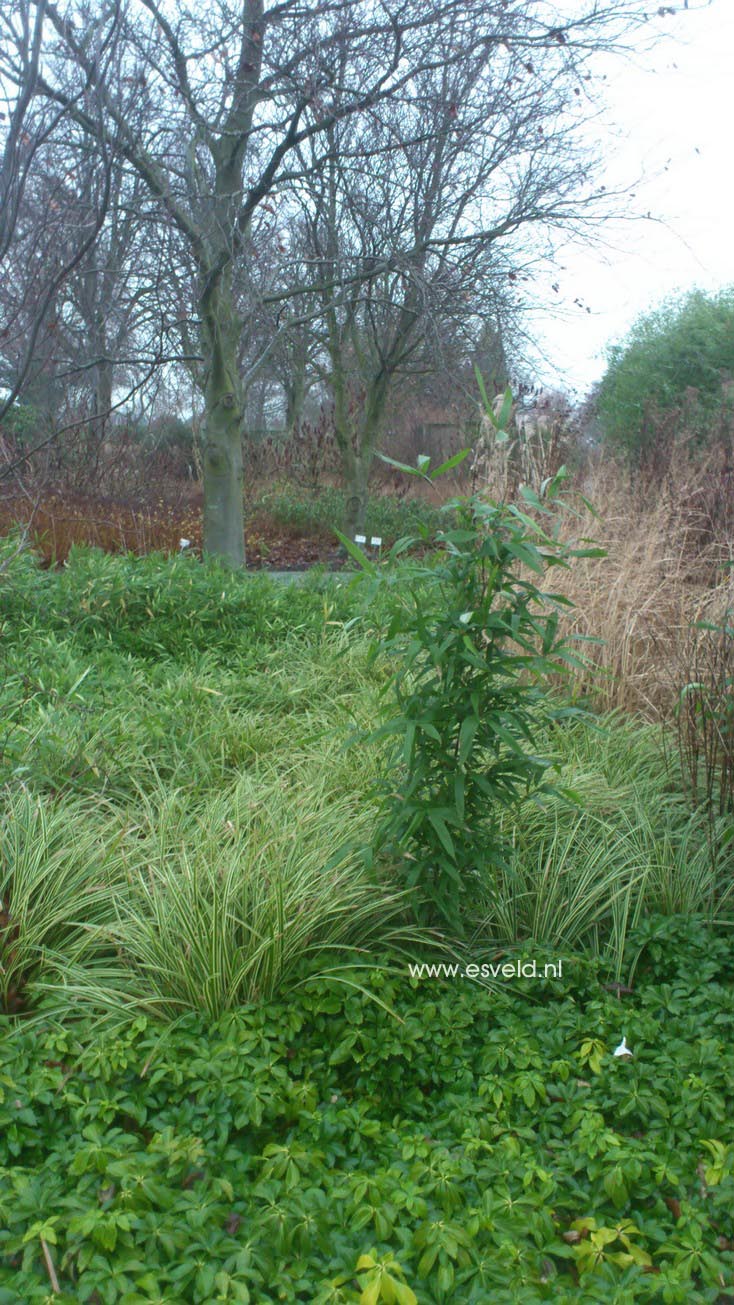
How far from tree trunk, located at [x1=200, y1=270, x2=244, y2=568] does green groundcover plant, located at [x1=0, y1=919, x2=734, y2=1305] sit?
5.15 meters

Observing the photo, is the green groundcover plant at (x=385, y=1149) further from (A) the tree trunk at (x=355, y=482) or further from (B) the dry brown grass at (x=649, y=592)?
(A) the tree trunk at (x=355, y=482)

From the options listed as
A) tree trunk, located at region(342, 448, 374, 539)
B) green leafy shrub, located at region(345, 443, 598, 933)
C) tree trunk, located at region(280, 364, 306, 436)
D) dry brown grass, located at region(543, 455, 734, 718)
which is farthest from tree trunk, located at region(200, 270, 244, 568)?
tree trunk, located at region(280, 364, 306, 436)

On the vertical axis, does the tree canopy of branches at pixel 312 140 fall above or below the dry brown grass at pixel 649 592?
above

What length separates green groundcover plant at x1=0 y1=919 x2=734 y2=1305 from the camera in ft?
5.46

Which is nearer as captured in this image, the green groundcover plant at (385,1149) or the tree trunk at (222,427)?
the green groundcover plant at (385,1149)

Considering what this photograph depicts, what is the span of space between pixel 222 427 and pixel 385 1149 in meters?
6.21

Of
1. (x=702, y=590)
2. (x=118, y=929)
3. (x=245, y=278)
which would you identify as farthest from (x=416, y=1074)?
(x=245, y=278)

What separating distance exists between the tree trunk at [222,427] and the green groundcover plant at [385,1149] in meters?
5.15

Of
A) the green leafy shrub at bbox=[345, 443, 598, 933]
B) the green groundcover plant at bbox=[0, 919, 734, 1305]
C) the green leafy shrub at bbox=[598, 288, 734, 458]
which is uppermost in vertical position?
the green leafy shrub at bbox=[598, 288, 734, 458]

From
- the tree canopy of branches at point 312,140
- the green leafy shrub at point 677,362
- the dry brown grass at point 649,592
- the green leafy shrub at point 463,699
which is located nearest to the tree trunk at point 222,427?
the tree canopy of branches at point 312,140

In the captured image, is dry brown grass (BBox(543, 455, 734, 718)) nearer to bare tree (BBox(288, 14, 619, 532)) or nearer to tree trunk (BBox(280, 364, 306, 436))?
bare tree (BBox(288, 14, 619, 532))

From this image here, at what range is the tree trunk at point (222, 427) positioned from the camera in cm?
710

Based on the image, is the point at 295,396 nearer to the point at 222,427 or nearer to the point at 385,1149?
the point at 222,427

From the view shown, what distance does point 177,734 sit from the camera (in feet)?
13.4
